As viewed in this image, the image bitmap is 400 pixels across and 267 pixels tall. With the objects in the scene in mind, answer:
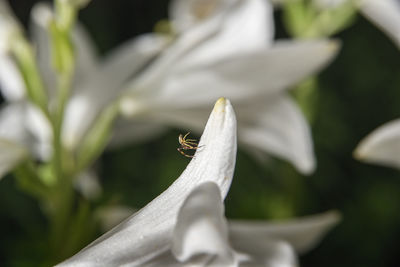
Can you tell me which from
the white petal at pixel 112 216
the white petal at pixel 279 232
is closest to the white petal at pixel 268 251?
the white petal at pixel 279 232

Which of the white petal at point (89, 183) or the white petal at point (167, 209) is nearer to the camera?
the white petal at point (167, 209)

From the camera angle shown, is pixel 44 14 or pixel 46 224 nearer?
pixel 44 14

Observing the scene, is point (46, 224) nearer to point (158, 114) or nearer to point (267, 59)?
point (158, 114)

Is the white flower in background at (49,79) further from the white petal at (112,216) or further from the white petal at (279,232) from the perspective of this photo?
the white petal at (279,232)

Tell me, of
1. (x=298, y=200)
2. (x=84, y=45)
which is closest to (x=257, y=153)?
(x=298, y=200)

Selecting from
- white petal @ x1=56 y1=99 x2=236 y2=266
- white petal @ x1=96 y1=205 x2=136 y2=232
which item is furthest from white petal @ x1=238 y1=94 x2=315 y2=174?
white petal @ x1=56 y1=99 x2=236 y2=266

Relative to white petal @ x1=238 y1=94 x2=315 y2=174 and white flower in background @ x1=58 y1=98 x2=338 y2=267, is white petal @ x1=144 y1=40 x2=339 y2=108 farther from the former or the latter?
white flower in background @ x1=58 y1=98 x2=338 y2=267

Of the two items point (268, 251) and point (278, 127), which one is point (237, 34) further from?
point (268, 251)
